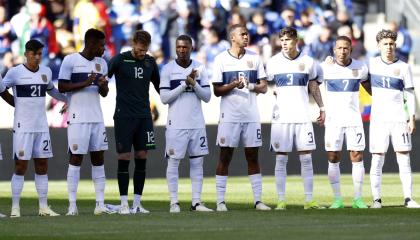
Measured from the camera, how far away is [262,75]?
1727 centimetres

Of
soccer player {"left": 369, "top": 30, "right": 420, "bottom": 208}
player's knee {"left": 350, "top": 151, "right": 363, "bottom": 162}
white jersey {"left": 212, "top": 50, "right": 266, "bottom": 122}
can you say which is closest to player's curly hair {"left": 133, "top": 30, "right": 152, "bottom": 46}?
white jersey {"left": 212, "top": 50, "right": 266, "bottom": 122}

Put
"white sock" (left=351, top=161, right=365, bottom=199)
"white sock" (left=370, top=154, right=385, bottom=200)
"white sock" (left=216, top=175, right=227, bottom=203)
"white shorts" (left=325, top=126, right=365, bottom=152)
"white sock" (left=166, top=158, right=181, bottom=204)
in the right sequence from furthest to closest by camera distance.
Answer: "white shorts" (left=325, top=126, right=365, bottom=152)
"white sock" (left=351, top=161, right=365, bottom=199)
"white sock" (left=370, top=154, right=385, bottom=200)
"white sock" (left=216, top=175, right=227, bottom=203)
"white sock" (left=166, top=158, right=181, bottom=204)

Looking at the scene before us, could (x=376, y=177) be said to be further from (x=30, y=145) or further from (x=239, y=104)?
(x=30, y=145)

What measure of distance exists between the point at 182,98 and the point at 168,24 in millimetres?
11548

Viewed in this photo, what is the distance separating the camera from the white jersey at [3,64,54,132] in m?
16.5

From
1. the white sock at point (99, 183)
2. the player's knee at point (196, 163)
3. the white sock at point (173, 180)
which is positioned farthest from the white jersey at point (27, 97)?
the player's knee at point (196, 163)

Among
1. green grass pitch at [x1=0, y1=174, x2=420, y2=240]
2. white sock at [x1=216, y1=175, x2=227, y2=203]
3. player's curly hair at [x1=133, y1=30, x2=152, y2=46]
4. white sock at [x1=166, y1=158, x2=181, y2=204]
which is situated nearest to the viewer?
green grass pitch at [x1=0, y1=174, x2=420, y2=240]

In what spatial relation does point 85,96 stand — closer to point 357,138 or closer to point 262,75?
point 262,75

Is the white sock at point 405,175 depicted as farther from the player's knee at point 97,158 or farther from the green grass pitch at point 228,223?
the player's knee at point 97,158

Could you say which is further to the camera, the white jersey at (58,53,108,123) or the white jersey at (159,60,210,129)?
the white jersey at (159,60,210,129)

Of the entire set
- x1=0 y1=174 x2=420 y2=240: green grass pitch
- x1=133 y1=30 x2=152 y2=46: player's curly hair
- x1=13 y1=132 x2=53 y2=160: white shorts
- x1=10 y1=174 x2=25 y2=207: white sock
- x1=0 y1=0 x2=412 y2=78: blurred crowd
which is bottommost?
x1=0 y1=174 x2=420 y2=240: green grass pitch

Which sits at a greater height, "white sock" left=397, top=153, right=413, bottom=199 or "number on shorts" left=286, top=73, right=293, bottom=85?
"number on shorts" left=286, top=73, right=293, bottom=85

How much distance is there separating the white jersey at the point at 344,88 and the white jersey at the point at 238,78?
92 cm

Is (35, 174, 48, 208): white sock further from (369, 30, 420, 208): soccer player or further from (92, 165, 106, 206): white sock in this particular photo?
(369, 30, 420, 208): soccer player
